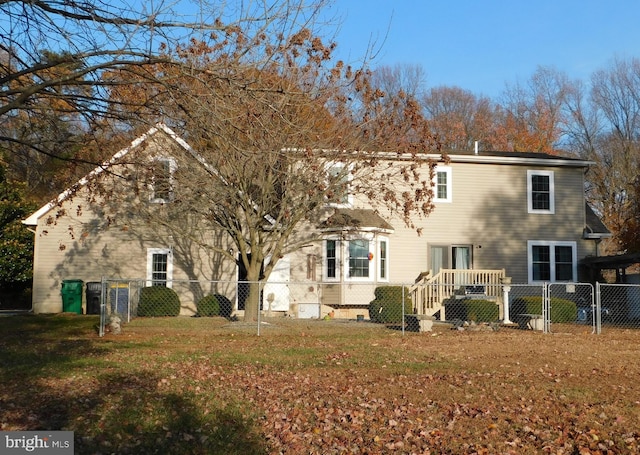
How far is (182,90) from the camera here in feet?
26.8

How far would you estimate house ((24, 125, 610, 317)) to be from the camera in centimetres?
2200

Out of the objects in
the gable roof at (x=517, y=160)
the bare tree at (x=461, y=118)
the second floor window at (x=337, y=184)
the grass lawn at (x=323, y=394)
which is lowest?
the grass lawn at (x=323, y=394)

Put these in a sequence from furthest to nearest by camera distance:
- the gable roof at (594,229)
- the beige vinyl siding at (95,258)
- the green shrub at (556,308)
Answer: the gable roof at (594,229) < the beige vinyl siding at (95,258) < the green shrub at (556,308)

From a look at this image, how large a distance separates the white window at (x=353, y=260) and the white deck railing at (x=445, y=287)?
5.87ft

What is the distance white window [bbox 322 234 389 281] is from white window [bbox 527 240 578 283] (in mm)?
5877

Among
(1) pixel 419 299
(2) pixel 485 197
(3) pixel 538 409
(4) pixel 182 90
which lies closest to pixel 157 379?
(4) pixel 182 90

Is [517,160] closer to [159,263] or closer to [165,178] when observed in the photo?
[159,263]

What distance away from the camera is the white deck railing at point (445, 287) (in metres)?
20.8

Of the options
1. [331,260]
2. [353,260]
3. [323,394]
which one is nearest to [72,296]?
[331,260]

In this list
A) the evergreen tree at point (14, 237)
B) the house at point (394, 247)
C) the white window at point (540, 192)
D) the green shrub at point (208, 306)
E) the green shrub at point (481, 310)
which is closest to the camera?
the green shrub at point (481, 310)

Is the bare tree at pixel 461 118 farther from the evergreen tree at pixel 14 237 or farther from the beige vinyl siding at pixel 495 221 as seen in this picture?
the evergreen tree at pixel 14 237

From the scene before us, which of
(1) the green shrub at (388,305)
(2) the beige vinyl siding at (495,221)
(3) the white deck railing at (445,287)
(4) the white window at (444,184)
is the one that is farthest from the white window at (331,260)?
(4) the white window at (444,184)

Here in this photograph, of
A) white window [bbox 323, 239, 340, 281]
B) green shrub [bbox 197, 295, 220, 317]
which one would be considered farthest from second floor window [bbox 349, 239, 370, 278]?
green shrub [bbox 197, 295, 220, 317]

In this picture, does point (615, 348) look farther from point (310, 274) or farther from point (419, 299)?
point (310, 274)
